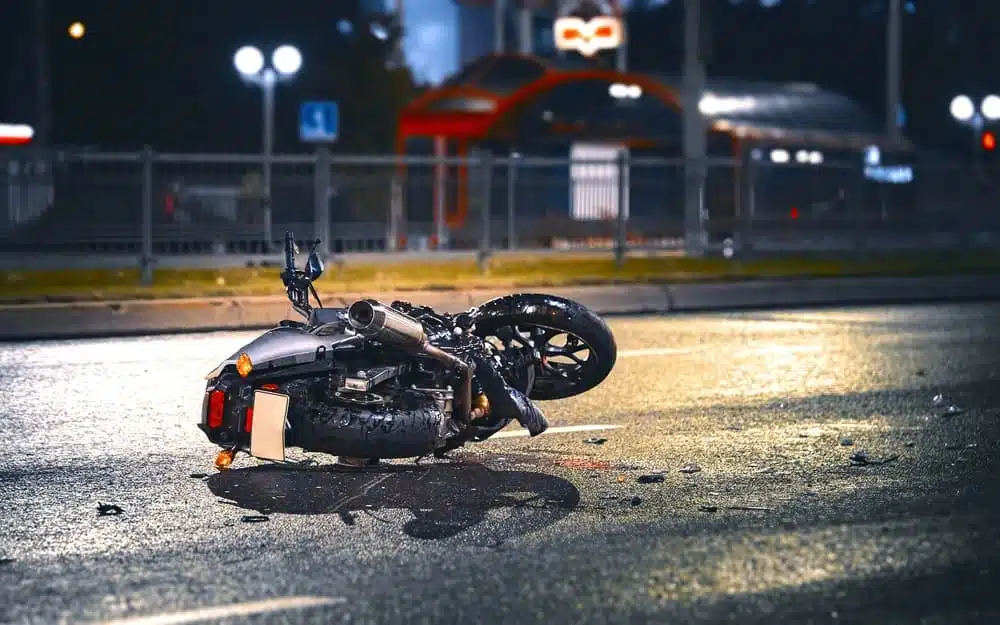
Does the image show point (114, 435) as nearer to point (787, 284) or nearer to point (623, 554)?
point (623, 554)

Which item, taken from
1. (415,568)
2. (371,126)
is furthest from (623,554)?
(371,126)

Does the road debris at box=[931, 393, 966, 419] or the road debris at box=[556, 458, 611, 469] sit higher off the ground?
the road debris at box=[931, 393, 966, 419]

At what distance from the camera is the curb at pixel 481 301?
14797 millimetres

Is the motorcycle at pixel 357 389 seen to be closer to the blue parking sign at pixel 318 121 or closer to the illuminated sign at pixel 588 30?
the blue parking sign at pixel 318 121

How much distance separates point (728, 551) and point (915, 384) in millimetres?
5456

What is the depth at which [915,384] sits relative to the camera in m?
11.5

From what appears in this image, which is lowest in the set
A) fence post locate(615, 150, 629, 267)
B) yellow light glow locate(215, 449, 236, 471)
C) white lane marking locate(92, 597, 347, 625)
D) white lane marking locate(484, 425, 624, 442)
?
white lane marking locate(92, 597, 347, 625)

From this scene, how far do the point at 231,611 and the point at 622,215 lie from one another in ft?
56.0

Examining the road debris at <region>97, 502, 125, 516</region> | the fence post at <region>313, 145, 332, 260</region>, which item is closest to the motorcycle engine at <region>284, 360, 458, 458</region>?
the road debris at <region>97, 502, 125, 516</region>

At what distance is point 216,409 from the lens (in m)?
7.70

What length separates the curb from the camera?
14797mm

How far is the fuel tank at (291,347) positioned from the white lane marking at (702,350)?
5469 millimetres

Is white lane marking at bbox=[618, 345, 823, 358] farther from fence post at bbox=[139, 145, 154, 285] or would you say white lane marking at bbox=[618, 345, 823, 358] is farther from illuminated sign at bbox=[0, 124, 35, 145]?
illuminated sign at bbox=[0, 124, 35, 145]

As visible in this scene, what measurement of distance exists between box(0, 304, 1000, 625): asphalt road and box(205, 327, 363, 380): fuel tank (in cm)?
59
